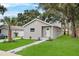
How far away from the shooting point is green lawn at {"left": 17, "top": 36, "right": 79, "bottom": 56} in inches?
572

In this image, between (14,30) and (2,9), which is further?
(14,30)

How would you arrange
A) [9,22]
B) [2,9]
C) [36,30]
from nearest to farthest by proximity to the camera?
[2,9]
[9,22]
[36,30]

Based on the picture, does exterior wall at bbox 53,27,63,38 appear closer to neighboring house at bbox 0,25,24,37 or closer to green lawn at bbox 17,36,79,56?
green lawn at bbox 17,36,79,56

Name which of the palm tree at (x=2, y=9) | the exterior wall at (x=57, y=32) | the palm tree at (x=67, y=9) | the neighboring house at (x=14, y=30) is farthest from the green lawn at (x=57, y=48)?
the palm tree at (x=2, y=9)

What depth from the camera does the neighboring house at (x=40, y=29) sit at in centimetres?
1471

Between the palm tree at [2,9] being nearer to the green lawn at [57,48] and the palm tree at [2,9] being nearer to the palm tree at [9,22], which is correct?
the palm tree at [9,22]

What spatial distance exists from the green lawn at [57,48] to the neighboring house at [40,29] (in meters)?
0.18

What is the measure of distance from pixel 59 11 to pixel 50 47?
76 cm

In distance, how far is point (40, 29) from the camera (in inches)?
582

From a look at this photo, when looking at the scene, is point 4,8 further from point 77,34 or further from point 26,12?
point 77,34

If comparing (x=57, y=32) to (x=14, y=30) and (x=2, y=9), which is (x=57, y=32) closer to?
(x=14, y=30)

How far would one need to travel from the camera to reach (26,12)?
48.0ft

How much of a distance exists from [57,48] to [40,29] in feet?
1.75

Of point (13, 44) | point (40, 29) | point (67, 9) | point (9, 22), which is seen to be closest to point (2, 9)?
point (9, 22)
